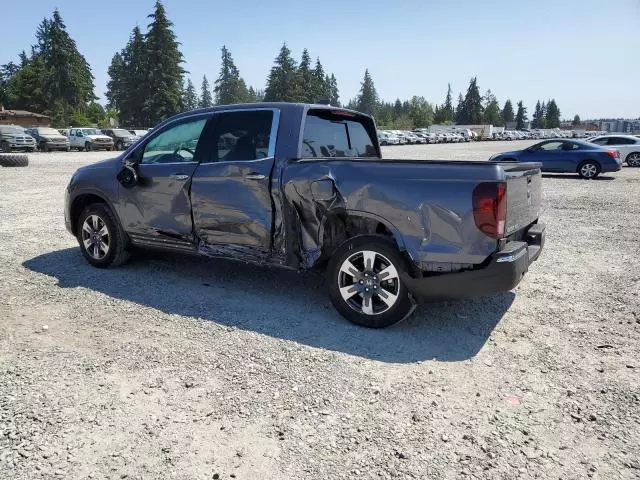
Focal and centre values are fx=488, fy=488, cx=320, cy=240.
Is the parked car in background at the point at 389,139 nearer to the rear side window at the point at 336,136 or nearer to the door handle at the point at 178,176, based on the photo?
the rear side window at the point at 336,136

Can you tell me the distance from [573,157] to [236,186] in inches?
644

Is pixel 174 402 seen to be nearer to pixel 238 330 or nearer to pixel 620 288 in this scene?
pixel 238 330

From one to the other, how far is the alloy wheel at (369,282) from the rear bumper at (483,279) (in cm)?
19

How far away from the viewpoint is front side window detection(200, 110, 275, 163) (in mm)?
4738

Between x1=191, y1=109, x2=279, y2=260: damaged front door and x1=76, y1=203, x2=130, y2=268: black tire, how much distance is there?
130cm

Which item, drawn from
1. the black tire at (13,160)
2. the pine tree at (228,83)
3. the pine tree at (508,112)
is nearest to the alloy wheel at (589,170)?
the black tire at (13,160)

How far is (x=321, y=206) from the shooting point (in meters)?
4.33

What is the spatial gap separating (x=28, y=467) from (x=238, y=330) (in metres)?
1.93

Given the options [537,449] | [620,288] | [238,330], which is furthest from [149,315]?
[620,288]

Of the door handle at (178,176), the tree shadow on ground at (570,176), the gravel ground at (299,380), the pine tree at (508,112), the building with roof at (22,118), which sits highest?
the pine tree at (508,112)

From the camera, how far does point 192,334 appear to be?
412 cm

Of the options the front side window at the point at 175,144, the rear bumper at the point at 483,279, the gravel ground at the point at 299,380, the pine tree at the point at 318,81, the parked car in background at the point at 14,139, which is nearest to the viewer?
the gravel ground at the point at 299,380

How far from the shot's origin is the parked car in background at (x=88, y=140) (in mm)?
35094

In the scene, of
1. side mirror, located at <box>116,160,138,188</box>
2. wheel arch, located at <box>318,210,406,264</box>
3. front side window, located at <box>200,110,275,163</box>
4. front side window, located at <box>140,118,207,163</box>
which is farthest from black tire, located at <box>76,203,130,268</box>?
wheel arch, located at <box>318,210,406,264</box>
